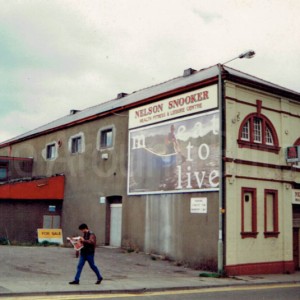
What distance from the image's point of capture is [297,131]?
23016 mm

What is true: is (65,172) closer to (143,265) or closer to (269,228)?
(143,265)

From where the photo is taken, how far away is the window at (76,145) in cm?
2931

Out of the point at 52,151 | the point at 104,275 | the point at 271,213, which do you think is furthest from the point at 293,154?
the point at 52,151

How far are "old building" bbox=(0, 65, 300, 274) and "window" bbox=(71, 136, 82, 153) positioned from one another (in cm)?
363

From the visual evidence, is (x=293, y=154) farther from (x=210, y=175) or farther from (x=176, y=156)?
(x=176, y=156)

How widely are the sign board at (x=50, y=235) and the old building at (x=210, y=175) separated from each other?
282 centimetres

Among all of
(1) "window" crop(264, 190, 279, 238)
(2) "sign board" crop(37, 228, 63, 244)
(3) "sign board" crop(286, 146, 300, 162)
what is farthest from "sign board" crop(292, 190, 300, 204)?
(2) "sign board" crop(37, 228, 63, 244)

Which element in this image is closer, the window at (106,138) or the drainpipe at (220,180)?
the drainpipe at (220,180)

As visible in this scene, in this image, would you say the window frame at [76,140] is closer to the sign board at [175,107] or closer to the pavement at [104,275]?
the sign board at [175,107]

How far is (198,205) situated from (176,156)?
8.84 ft

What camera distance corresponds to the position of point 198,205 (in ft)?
67.3

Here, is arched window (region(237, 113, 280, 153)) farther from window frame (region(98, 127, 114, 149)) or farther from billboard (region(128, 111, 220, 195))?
window frame (region(98, 127, 114, 149))

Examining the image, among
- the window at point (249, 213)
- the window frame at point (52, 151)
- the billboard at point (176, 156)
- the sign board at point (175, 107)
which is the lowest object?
the window at point (249, 213)

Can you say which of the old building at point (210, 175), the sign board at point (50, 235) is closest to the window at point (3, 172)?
the sign board at point (50, 235)
